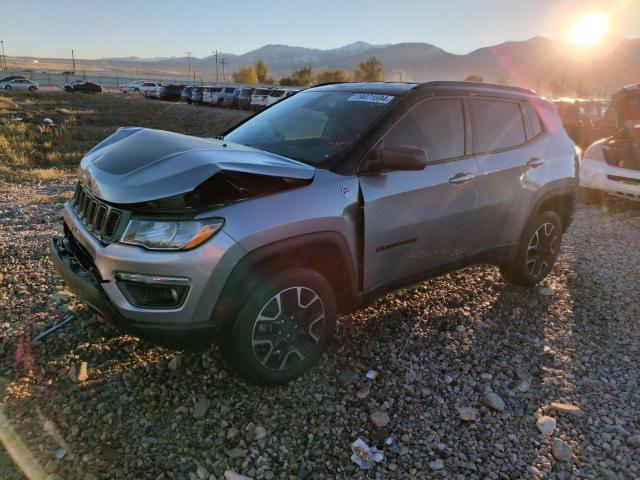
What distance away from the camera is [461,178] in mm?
3617

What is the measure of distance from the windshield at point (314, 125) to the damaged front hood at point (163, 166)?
0.26 metres

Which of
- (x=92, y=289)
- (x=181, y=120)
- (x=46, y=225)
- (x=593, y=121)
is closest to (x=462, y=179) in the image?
(x=92, y=289)

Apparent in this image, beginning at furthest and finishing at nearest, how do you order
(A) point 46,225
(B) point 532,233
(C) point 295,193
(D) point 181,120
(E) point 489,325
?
(D) point 181,120, (A) point 46,225, (B) point 532,233, (E) point 489,325, (C) point 295,193

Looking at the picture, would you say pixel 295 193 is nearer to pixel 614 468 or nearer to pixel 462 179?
pixel 462 179

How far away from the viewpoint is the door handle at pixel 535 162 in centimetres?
424

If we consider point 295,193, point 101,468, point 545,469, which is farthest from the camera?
point 295,193

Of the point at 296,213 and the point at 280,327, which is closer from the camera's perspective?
the point at 296,213

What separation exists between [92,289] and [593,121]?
16455 mm

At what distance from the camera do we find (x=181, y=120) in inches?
1208

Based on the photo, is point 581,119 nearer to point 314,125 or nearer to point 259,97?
point 314,125

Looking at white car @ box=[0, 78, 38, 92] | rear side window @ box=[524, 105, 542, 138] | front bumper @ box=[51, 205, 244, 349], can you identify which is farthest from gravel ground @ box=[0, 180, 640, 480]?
white car @ box=[0, 78, 38, 92]

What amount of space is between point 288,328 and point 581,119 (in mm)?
16122

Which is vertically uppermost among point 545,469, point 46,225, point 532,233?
point 532,233

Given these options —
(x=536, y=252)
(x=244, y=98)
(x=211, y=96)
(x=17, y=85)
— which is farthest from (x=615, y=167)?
(x=17, y=85)
